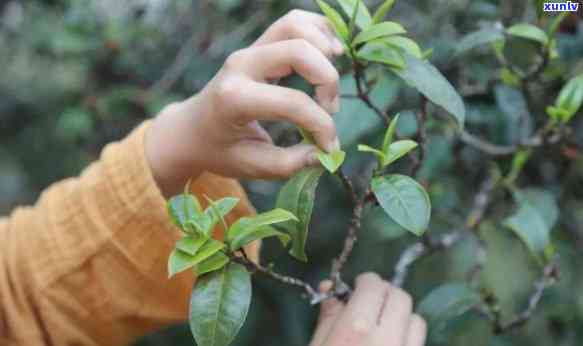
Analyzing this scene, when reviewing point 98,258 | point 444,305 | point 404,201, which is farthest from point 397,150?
point 98,258

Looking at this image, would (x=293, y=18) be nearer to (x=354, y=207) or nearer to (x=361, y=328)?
(x=354, y=207)

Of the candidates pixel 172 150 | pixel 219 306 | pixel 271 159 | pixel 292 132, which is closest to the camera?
pixel 219 306

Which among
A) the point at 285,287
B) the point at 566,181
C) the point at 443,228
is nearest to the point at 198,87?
the point at 285,287

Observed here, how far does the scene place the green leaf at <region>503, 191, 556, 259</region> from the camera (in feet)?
2.61

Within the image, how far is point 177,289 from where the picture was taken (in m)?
0.87

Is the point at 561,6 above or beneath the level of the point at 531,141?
above

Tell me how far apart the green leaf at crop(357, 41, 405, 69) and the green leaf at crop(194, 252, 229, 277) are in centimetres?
20

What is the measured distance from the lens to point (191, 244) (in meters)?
0.57

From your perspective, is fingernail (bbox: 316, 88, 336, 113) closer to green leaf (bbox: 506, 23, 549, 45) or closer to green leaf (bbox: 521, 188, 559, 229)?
green leaf (bbox: 506, 23, 549, 45)

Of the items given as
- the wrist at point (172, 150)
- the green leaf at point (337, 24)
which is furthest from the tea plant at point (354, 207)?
the wrist at point (172, 150)

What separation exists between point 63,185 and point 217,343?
1.60 feet

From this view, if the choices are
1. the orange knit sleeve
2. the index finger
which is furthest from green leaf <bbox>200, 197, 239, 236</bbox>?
the orange knit sleeve

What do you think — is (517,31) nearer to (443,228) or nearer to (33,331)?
(443,228)

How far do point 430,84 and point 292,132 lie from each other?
1.45 ft
